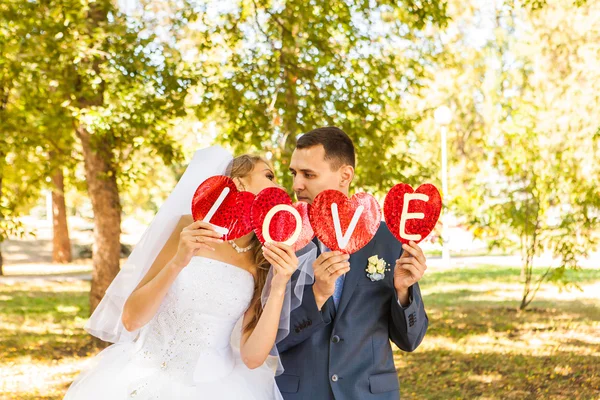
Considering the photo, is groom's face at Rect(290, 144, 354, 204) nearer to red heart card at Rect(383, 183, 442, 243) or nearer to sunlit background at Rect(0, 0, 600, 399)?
red heart card at Rect(383, 183, 442, 243)

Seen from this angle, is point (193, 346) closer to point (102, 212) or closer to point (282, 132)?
point (282, 132)

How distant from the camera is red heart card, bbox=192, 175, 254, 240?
275cm

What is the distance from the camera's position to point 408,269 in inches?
104

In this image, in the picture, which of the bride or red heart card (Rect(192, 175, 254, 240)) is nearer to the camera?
red heart card (Rect(192, 175, 254, 240))

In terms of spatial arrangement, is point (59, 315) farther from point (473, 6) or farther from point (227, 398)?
point (473, 6)

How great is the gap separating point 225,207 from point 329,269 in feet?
1.64

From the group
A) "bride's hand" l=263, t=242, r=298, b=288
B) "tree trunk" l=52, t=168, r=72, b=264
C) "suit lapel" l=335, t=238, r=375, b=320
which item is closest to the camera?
"bride's hand" l=263, t=242, r=298, b=288

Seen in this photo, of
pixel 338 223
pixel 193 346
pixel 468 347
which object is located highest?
pixel 338 223

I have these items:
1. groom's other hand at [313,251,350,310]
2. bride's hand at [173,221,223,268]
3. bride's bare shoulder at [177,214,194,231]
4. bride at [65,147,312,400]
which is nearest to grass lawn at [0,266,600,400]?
bride at [65,147,312,400]

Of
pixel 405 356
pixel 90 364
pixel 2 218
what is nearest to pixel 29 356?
→ pixel 2 218

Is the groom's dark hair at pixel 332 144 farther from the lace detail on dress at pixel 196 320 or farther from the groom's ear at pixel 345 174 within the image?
the lace detail on dress at pixel 196 320

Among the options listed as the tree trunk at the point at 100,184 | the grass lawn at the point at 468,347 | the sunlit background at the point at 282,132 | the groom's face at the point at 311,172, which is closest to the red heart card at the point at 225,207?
the groom's face at the point at 311,172

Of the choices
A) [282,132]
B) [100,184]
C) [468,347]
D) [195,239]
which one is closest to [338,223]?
[195,239]

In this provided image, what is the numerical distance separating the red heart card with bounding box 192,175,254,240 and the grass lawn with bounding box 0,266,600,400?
5.42m
